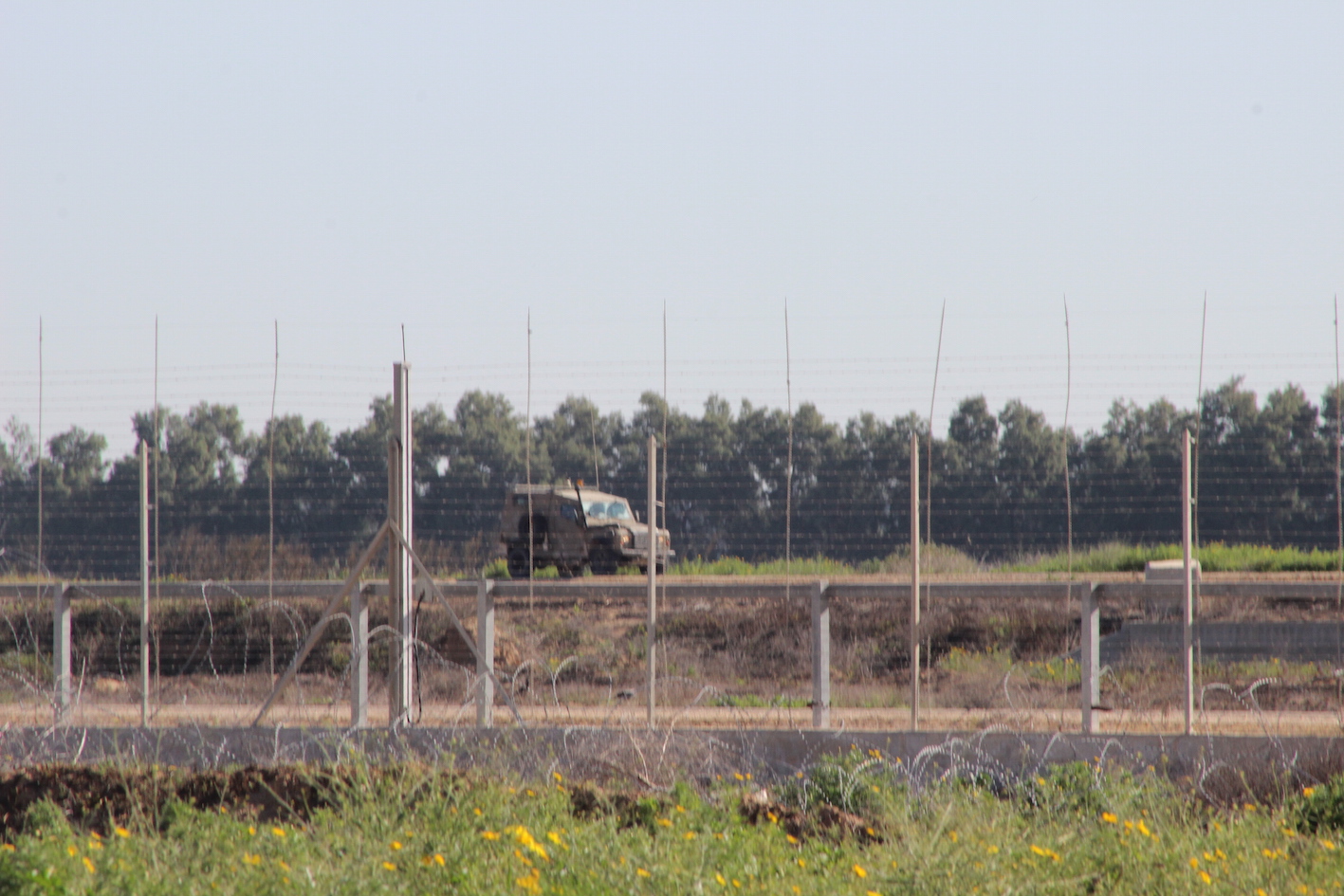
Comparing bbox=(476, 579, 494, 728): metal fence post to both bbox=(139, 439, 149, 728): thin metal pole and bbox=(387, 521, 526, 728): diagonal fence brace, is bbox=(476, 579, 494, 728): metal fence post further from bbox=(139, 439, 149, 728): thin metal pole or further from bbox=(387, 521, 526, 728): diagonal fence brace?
bbox=(139, 439, 149, 728): thin metal pole

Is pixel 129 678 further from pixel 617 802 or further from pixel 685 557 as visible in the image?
pixel 617 802

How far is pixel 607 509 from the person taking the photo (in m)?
19.4

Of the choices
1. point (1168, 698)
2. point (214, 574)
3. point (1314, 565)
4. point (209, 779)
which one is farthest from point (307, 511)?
point (1314, 565)

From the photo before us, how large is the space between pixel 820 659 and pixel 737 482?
2.61 metres

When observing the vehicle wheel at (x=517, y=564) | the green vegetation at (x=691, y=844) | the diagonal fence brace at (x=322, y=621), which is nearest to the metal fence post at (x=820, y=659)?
the green vegetation at (x=691, y=844)

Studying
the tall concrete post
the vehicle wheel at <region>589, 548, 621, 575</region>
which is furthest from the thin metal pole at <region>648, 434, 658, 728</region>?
the vehicle wheel at <region>589, 548, 621, 575</region>

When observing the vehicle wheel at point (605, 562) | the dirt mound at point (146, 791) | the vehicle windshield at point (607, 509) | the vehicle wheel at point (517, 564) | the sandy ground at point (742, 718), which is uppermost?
the vehicle windshield at point (607, 509)

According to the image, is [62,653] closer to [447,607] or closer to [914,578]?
[447,607]

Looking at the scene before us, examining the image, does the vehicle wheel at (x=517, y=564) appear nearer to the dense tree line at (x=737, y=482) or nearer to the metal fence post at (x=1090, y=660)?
the dense tree line at (x=737, y=482)

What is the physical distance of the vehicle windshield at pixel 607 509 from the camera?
19.1 metres

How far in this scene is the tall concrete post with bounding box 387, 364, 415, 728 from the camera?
759cm

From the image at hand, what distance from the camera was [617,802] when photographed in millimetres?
5965

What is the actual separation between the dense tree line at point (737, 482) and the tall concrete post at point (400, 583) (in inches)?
75.7

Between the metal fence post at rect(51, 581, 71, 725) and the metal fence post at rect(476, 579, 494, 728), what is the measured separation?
246 cm
